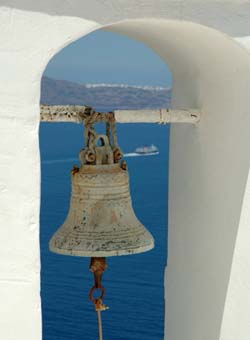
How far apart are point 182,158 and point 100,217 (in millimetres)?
681

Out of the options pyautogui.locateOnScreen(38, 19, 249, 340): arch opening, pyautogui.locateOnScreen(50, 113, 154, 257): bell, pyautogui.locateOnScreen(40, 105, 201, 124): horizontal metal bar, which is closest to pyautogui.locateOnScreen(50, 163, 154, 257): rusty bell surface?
pyautogui.locateOnScreen(50, 113, 154, 257): bell

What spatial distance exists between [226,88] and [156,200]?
10.5 m

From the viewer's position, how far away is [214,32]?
2.42 m

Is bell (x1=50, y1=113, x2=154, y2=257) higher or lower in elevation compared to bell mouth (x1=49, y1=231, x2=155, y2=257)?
higher

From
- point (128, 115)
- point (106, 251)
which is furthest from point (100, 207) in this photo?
point (128, 115)

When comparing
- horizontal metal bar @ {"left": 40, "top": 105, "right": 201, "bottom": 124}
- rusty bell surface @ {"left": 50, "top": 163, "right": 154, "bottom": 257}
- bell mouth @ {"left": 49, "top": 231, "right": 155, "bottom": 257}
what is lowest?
bell mouth @ {"left": 49, "top": 231, "right": 155, "bottom": 257}

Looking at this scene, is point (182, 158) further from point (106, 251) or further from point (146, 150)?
point (146, 150)

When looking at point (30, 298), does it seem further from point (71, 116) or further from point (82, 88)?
point (82, 88)

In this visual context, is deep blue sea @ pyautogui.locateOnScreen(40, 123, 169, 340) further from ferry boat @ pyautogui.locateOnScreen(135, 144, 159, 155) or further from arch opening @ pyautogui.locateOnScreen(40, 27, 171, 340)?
ferry boat @ pyautogui.locateOnScreen(135, 144, 159, 155)

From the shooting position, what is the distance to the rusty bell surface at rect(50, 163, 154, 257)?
2.49 m

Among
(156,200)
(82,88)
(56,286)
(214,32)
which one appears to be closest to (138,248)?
(214,32)

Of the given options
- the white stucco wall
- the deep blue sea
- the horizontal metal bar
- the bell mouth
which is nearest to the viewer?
the white stucco wall

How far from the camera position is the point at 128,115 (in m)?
2.74

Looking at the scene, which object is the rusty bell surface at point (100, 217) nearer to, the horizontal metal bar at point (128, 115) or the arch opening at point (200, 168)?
the horizontal metal bar at point (128, 115)
